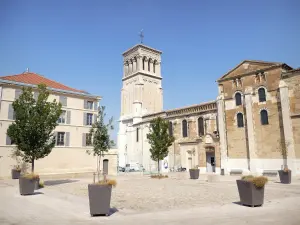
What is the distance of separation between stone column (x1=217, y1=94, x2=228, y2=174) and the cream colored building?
13534 millimetres

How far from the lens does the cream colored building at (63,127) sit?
75.3 feet

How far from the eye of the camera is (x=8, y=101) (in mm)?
23453

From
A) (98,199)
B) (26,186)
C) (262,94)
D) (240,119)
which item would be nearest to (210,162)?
(240,119)

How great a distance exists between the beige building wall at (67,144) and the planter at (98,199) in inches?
744

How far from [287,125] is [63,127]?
2393 centimetres

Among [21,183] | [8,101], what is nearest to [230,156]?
[21,183]

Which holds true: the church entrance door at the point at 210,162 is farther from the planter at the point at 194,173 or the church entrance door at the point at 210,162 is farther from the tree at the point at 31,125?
the tree at the point at 31,125

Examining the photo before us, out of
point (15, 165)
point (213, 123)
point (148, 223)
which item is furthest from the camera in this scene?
point (213, 123)

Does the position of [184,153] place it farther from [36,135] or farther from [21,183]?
[21,183]

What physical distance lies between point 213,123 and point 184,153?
6266 mm

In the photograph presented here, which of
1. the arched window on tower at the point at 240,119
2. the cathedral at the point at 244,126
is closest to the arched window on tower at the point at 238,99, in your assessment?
the cathedral at the point at 244,126

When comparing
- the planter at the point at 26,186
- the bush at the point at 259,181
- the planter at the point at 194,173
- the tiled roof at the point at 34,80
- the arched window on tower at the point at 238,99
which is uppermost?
the tiled roof at the point at 34,80

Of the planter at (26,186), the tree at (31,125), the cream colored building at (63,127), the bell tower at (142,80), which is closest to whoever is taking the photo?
the planter at (26,186)

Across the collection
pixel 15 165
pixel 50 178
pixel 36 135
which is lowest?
pixel 50 178
